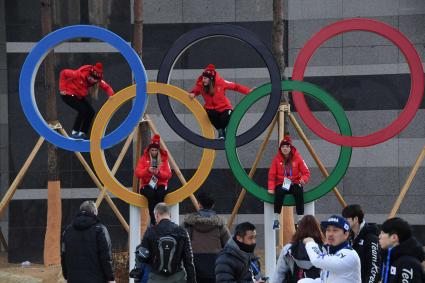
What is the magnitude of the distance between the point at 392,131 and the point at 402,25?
5039mm

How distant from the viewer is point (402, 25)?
17.8 metres

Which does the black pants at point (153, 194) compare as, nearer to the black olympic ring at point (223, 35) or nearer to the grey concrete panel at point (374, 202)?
the black olympic ring at point (223, 35)

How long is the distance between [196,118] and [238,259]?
222 inches

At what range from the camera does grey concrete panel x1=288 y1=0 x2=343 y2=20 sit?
59.4ft

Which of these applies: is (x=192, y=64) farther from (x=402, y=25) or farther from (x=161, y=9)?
(x=402, y=25)

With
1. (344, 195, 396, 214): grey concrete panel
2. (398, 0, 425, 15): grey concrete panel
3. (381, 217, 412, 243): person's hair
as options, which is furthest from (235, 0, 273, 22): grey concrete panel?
(381, 217, 412, 243): person's hair

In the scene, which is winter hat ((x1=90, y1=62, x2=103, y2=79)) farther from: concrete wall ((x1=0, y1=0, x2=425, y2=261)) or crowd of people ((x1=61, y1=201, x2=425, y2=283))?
concrete wall ((x1=0, y1=0, x2=425, y2=261))

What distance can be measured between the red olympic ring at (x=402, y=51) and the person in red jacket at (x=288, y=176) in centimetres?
60

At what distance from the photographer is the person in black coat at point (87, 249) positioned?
9.62m

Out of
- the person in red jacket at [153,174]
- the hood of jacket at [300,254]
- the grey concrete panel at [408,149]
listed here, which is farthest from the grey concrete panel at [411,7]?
the hood of jacket at [300,254]

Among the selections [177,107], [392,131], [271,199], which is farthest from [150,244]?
[177,107]

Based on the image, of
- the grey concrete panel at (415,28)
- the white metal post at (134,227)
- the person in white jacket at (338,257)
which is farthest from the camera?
the grey concrete panel at (415,28)

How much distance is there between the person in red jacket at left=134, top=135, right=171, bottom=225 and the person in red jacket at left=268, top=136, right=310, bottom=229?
1.69 meters

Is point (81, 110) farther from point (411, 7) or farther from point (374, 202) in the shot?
point (411, 7)
